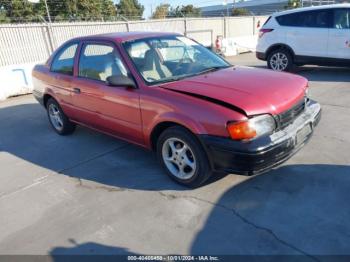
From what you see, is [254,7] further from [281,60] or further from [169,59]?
[169,59]

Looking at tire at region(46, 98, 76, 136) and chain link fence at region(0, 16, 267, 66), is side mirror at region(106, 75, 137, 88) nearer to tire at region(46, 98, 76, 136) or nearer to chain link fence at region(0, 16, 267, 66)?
tire at region(46, 98, 76, 136)

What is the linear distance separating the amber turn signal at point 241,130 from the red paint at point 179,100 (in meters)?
0.05

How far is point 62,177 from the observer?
428cm

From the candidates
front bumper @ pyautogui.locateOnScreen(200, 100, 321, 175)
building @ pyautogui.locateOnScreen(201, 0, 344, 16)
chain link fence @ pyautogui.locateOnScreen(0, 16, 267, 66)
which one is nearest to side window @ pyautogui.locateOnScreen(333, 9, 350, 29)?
front bumper @ pyautogui.locateOnScreen(200, 100, 321, 175)

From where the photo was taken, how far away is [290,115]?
3.49 meters

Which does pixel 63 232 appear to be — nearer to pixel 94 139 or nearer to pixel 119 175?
pixel 119 175

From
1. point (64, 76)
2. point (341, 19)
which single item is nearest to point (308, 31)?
point (341, 19)

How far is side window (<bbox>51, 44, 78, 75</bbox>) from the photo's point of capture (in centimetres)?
509

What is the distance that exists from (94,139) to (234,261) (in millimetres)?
3510

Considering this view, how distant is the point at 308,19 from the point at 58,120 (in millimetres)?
6890

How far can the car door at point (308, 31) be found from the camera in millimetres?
8547

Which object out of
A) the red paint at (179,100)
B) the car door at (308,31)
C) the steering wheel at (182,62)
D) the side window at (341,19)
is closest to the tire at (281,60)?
the car door at (308,31)

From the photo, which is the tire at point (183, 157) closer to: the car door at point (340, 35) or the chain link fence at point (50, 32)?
the car door at point (340, 35)

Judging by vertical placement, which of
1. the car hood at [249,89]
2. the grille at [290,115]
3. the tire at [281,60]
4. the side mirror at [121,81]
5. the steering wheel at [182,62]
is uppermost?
the steering wheel at [182,62]
